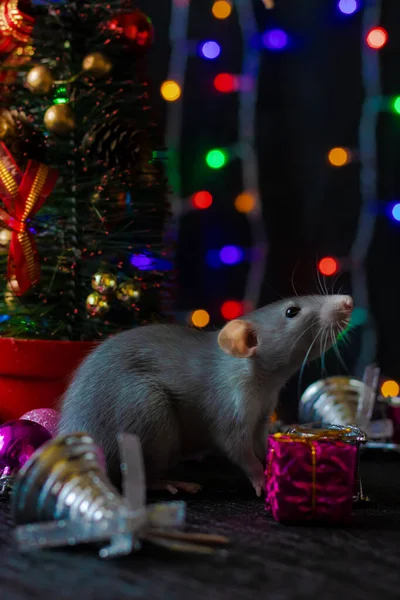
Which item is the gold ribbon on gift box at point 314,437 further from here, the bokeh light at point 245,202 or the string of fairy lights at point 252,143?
the bokeh light at point 245,202

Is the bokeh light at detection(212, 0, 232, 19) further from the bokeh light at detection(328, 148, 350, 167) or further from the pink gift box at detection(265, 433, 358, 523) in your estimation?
the pink gift box at detection(265, 433, 358, 523)

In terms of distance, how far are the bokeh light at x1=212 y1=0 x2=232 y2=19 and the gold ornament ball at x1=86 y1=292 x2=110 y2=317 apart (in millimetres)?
1054

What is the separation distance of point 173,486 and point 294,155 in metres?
1.18

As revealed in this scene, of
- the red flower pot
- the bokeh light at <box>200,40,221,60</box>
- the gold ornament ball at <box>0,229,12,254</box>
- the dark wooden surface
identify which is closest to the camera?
the dark wooden surface

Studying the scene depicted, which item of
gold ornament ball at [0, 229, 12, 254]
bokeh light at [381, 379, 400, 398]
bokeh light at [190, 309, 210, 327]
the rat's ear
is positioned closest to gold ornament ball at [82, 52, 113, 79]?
gold ornament ball at [0, 229, 12, 254]

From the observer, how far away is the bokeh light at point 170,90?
2162 mm

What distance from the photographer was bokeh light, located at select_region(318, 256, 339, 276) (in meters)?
2.09

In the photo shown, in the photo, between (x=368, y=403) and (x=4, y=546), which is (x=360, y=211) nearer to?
(x=368, y=403)

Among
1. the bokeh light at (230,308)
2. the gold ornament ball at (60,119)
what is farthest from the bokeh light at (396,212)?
the gold ornament ball at (60,119)

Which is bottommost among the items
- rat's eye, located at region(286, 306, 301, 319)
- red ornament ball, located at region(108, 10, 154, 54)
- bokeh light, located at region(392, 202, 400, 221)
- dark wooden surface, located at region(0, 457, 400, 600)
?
Result: dark wooden surface, located at region(0, 457, 400, 600)

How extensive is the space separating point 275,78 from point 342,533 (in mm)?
1490

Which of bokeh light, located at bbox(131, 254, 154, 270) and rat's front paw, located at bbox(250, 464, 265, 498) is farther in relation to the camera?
bokeh light, located at bbox(131, 254, 154, 270)

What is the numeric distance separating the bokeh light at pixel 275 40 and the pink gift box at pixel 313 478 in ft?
4.70

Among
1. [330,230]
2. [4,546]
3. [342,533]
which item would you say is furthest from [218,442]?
[330,230]
